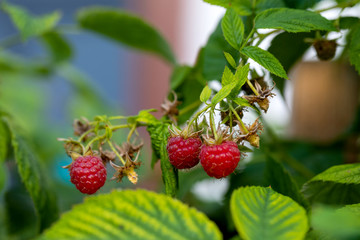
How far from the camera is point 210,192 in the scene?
35.1 inches

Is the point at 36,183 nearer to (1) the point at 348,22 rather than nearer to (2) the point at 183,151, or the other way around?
(2) the point at 183,151

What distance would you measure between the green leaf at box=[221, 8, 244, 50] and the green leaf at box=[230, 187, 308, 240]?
137mm

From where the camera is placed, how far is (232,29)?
16.1 inches

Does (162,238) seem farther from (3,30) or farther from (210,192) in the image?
(3,30)

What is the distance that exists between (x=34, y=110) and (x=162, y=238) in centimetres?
115

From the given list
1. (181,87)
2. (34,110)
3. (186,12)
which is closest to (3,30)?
(186,12)

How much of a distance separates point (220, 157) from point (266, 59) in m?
0.10

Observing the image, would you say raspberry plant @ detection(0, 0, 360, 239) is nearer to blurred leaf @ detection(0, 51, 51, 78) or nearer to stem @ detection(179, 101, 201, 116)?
stem @ detection(179, 101, 201, 116)

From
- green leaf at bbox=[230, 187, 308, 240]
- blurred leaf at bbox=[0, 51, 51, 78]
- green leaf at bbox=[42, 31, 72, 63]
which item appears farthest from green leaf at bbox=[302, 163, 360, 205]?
blurred leaf at bbox=[0, 51, 51, 78]

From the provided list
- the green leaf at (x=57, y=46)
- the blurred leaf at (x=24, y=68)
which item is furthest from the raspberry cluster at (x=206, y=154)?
the blurred leaf at (x=24, y=68)

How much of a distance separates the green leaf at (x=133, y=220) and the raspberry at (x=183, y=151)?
0.08 metres

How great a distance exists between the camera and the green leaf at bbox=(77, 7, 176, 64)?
771mm

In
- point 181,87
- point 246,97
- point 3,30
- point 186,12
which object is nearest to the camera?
point 246,97

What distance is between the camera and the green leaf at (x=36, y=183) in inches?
19.2
